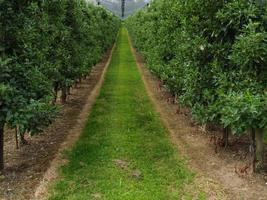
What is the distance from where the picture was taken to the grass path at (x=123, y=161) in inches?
450

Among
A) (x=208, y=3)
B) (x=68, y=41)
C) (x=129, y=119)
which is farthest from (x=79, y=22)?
(x=208, y=3)

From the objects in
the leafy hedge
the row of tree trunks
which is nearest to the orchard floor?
the row of tree trunks

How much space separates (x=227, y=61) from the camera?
1326 centimetres

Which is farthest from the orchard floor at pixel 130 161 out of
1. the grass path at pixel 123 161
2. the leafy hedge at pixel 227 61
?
the leafy hedge at pixel 227 61

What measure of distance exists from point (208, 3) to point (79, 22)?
10.9 metres

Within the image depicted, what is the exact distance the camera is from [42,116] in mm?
11508

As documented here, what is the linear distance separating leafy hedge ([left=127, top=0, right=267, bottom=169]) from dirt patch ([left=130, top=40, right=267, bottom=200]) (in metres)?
1.39

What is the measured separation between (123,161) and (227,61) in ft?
15.2

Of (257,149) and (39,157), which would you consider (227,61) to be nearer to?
(257,149)

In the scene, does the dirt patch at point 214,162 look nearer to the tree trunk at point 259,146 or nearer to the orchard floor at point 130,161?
the orchard floor at point 130,161

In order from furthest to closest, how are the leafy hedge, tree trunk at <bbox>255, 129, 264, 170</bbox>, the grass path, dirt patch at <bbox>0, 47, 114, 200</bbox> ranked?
tree trunk at <bbox>255, 129, 264, 170</bbox>
dirt patch at <bbox>0, 47, 114, 200</bbox>
the grass path
the leafy hedge

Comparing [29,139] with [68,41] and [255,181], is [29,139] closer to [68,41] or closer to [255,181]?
[68,41]

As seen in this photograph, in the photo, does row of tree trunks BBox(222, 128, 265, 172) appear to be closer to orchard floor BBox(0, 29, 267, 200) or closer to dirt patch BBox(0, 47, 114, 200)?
orchard floor BBox(0, 29, 267, 200)

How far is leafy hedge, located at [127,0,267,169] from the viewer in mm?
10961
